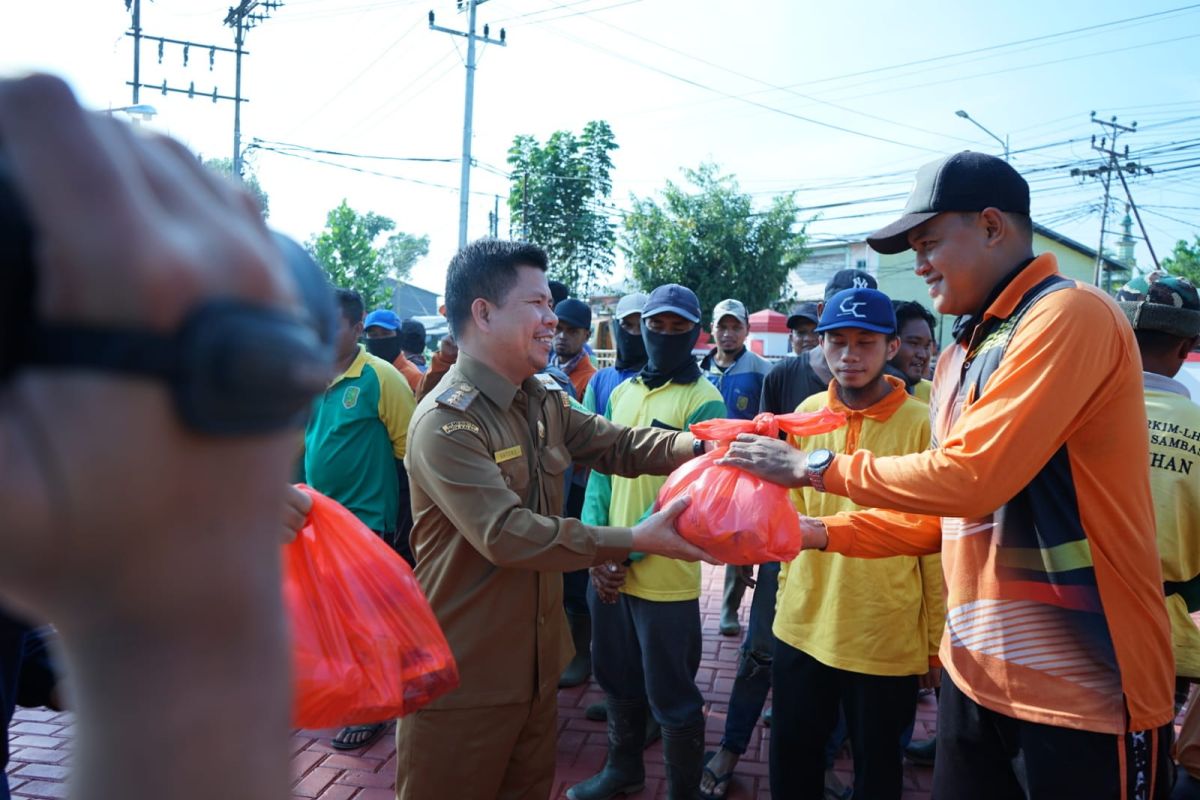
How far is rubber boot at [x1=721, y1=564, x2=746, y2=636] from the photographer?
5855 millimetres

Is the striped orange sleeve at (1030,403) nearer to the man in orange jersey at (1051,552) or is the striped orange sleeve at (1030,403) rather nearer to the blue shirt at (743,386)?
the man in orange jersey at (1051,552)

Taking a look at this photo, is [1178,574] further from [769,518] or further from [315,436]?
[315,436]

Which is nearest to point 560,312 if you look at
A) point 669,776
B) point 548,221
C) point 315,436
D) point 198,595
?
point 315,436

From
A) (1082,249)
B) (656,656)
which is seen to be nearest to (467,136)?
(656,656)

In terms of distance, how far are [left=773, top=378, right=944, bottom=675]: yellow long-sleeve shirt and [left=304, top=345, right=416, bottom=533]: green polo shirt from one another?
2.42 metres

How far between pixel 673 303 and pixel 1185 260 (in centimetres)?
5576

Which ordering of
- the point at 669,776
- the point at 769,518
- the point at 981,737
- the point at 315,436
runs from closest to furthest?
the point at 981,737, the point at 769,518, the point at 669,776, the point at 315,436

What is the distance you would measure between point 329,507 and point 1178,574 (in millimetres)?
2941

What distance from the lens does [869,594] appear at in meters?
3.07

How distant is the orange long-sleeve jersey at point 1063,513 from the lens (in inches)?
79.7

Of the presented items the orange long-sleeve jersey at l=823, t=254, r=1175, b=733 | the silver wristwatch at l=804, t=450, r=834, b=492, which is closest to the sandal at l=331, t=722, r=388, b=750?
the silver wristwatch at l=804, t=450, r=834, b=492

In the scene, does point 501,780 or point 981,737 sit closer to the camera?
point 981,737

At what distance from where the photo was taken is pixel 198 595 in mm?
469

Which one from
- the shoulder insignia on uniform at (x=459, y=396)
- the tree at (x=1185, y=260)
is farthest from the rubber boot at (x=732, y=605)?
the tree at (x=1185, y=260)
